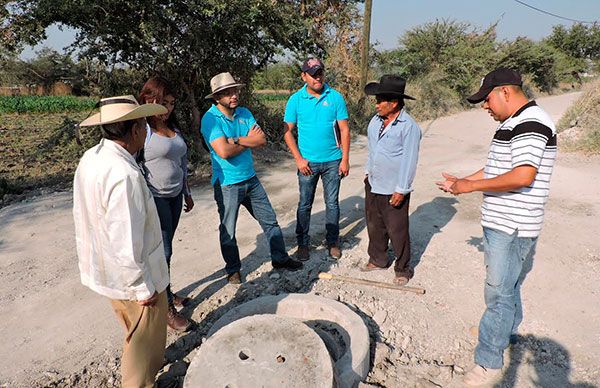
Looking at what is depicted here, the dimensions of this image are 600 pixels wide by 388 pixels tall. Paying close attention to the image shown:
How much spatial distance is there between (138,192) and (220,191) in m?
1.65

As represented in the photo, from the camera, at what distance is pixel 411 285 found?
3.82 m

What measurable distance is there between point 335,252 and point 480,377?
1.99m

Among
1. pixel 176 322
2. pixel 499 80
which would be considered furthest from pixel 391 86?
pixel 176 322

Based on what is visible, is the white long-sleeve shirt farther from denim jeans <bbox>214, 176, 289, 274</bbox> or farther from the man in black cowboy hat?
the man in black cowboy hat

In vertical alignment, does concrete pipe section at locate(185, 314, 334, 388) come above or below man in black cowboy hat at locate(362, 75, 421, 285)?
below

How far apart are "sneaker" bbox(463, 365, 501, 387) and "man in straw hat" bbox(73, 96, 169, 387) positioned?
80.5 inches

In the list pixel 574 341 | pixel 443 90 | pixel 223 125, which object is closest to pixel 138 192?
pixel 223 125

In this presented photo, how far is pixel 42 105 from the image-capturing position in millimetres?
28234

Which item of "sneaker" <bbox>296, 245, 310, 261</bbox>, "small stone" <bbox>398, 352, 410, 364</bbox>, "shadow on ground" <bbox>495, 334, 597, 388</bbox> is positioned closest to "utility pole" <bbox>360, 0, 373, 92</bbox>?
"sneaker" <bbox>296, 245, 310, 261</bbox>

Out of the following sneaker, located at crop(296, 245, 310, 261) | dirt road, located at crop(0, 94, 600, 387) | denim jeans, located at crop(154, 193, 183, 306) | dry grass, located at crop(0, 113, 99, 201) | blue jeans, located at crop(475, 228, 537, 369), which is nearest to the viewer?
blue jeans, located at crop(475, 228, 537, 369)

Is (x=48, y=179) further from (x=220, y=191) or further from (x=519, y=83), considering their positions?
(x=519, y=83)

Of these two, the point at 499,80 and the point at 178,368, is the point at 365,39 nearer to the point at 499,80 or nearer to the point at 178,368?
the point at 499,80

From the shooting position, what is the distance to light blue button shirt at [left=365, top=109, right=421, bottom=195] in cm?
348

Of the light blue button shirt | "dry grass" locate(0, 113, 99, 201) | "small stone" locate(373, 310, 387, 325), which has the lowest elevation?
"small stone" locate(373, 310, 387, 325)
